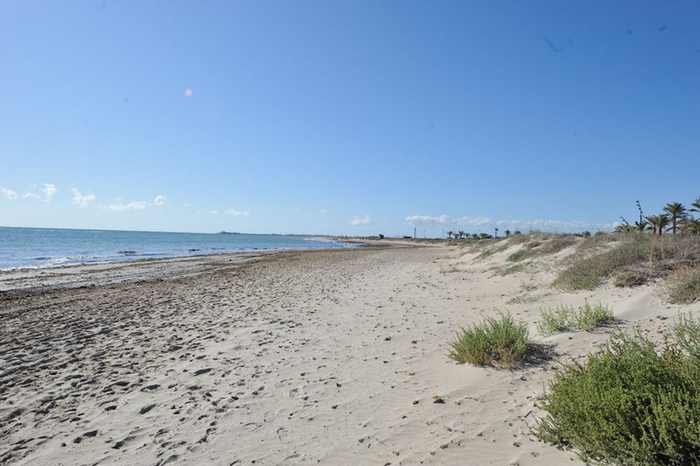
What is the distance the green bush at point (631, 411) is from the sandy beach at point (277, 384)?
0.29 meters

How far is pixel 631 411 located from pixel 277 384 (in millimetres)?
4325

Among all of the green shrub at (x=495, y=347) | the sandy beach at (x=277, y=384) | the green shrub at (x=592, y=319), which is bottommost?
the sandy beach at (x=277, y=384)

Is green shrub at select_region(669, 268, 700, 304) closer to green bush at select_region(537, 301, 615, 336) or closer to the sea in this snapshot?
green bush at select_region(537, 301, 615, 336)

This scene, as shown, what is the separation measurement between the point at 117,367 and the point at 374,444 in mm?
5224

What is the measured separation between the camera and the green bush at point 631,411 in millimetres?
2646

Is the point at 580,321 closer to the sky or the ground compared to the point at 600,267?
closer to the ground

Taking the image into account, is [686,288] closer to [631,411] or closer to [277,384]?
[631,411]

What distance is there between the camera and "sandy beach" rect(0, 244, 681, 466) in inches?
150

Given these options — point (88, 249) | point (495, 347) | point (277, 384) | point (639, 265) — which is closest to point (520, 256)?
point (639, 265)

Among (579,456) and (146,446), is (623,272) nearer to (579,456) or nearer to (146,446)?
(579,456)

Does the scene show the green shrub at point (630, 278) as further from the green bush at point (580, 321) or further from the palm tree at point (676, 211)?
the palm tree at point (676, 211)

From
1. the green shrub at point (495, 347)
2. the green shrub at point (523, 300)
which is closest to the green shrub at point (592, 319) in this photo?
the green shrub at point (495, 347)

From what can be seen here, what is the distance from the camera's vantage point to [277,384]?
553 centimetres

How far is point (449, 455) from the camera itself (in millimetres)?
3451
